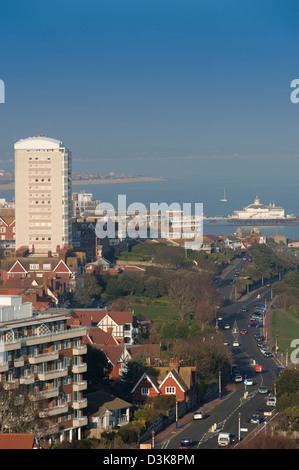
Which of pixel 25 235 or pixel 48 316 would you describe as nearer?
pixel 48 316

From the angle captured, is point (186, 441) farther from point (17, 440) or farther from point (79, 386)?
point (17, 440)

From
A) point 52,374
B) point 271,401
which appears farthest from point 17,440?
point 271,401

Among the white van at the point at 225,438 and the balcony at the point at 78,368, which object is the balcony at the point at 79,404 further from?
the white van at the point at 225,438

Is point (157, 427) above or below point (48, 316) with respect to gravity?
below
